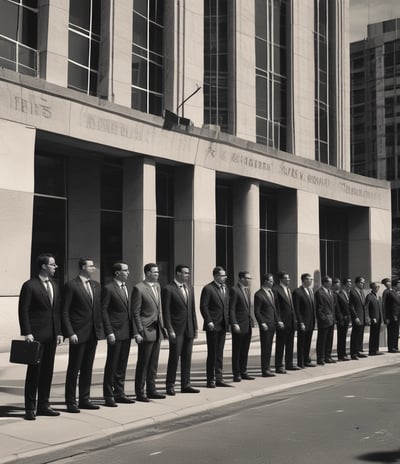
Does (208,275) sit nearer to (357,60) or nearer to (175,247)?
(175,247)

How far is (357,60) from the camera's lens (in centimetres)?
8375

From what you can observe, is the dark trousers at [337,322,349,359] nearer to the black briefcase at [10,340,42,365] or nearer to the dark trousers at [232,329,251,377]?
the dark trousers at [232,329,251,377]

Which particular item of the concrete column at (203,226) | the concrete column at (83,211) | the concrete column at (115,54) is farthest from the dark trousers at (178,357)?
the concrete column at (115,54)

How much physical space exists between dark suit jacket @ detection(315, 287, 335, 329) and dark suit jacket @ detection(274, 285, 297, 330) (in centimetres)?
135

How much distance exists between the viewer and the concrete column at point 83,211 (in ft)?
74.5

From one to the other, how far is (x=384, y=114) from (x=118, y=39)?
6142 centimetres

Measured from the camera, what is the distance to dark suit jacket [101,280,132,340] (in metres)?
9.78

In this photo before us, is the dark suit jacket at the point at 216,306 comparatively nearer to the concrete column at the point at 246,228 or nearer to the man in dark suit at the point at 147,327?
the man in dark suit at the point at 147,327

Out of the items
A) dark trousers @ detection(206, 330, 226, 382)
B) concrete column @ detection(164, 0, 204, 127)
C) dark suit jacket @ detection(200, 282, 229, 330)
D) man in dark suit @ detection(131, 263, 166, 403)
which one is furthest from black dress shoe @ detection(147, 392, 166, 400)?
concrete column @ detection(164, 0, 204, 127)

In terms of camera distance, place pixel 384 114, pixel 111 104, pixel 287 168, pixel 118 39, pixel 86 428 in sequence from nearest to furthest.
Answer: pixel 86 428 < pixel 111 104 < pixel 118 39 < pixel 287 168 < pixel 384 114

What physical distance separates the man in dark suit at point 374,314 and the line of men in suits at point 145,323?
88.6 inches

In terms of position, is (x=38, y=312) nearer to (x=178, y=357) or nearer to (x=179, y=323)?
(x=179, y=323)

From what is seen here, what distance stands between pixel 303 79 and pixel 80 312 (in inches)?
985

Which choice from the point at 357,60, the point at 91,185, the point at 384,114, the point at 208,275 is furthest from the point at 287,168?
the point at 357,60
